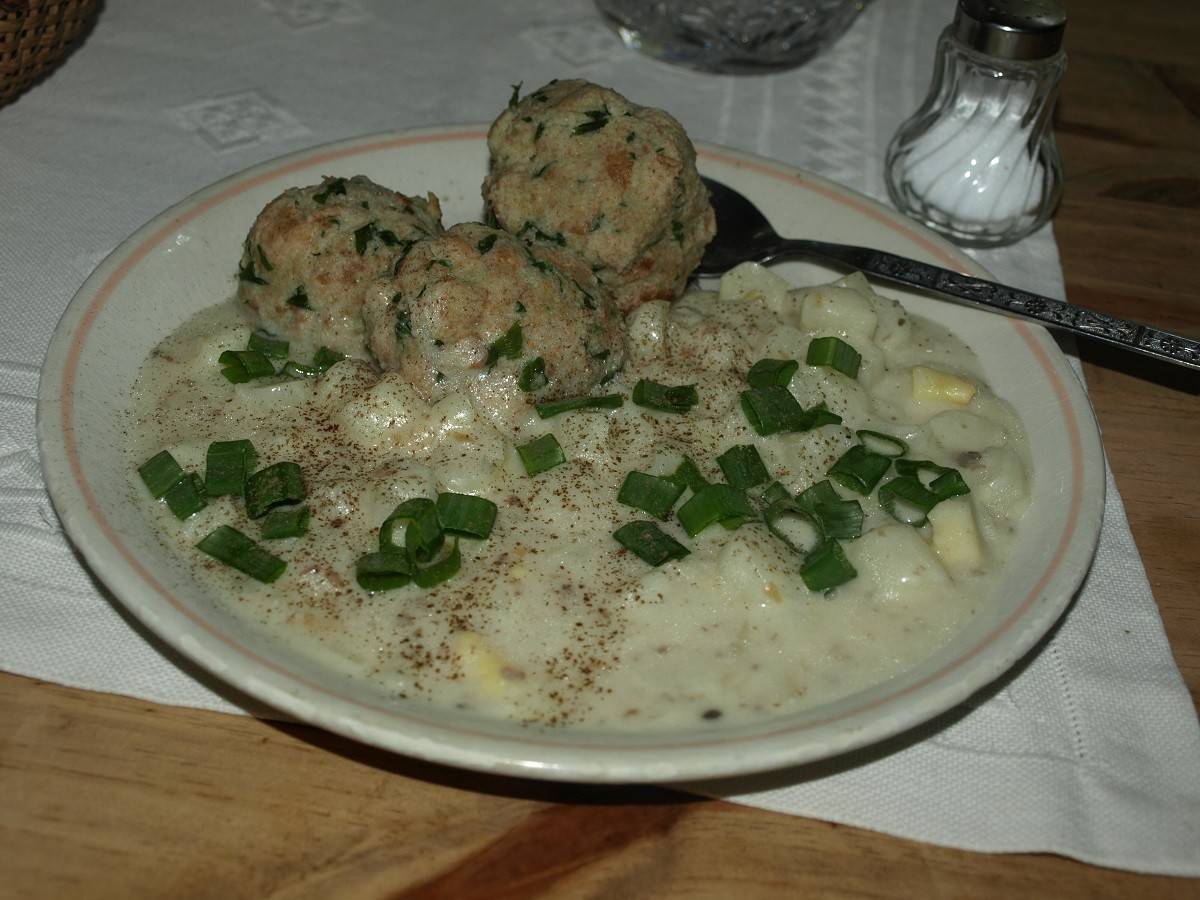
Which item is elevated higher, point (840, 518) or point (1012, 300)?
point (1012, 300)

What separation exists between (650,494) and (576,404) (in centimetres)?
34

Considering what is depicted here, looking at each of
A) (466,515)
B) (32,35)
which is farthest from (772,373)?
(32,35)

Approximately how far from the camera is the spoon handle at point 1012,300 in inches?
128

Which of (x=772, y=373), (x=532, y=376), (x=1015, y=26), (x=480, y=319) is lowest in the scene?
(x=772, y=373)

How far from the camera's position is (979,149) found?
167 inches

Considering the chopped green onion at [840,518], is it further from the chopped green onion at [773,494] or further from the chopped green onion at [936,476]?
the chopped green onion at [936,476]

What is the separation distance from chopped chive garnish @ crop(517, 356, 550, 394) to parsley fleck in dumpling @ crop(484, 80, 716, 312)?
39 cm

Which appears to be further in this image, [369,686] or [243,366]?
[243,366]

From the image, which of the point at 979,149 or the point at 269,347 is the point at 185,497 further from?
the point at 979,149

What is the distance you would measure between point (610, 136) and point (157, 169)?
6.30 feet

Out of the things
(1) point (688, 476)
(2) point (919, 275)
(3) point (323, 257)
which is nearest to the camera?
(1) point (688, 476)

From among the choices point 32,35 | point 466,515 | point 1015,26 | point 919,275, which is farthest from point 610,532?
point 32,35

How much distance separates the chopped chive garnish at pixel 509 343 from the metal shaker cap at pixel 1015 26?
2070 millimetres

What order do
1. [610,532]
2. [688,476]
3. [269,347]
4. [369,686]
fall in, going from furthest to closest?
[269,347], [688,476], [610,532], [369,686]
